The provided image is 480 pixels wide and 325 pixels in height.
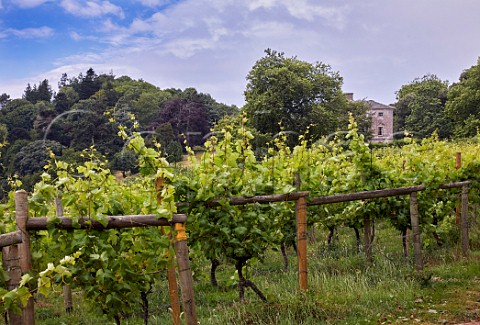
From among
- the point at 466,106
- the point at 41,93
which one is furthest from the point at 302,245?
the point at 41,93

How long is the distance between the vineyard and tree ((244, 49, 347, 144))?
30.7 metres

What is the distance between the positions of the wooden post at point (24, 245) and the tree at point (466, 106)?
45900 millimetres

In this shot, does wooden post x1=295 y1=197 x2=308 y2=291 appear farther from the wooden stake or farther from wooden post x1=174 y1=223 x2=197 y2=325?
the wooden stake

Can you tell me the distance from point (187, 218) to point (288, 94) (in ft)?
124

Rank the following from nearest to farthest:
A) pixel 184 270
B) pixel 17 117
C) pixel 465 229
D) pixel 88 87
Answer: pixel 184 270, pixel 465 229, pixel 17 117, pixel 88 87

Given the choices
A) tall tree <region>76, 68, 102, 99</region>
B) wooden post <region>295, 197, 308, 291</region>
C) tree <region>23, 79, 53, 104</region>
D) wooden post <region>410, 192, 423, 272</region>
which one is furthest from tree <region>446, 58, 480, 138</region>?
tree <region>23, 79, 53, 104</region>

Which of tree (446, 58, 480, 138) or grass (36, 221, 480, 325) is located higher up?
tree (446, 58, 480, 138)

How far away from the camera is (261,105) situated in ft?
131

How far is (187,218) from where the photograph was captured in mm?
5117

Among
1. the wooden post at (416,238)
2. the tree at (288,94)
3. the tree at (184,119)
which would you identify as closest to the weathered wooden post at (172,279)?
the wooden post at (416,238)

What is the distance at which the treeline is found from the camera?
764 inches

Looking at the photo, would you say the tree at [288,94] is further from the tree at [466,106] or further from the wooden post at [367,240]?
the wooden post at [367,240]

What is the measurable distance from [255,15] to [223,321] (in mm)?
13294

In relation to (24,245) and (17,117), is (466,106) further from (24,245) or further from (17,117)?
(24,245)
